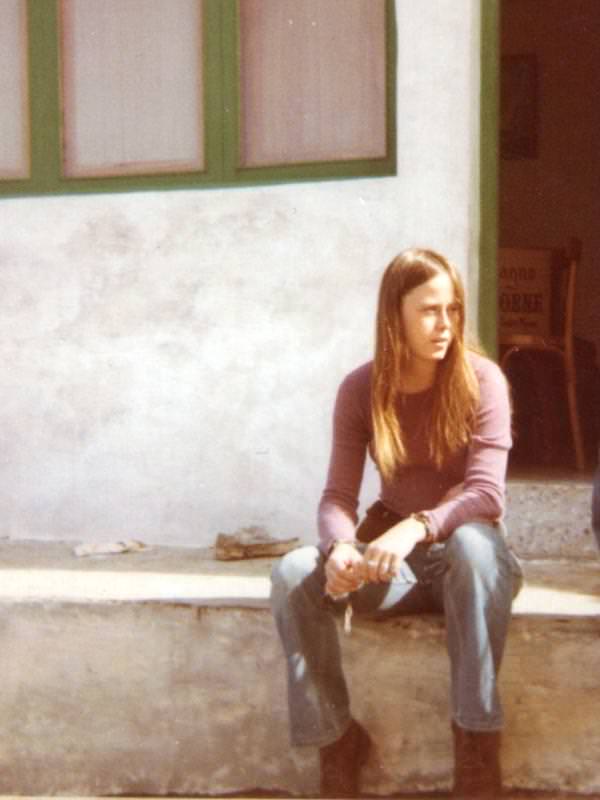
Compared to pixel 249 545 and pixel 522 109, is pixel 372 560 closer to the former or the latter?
pixel 249 545

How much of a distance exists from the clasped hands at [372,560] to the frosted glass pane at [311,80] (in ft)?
6.96

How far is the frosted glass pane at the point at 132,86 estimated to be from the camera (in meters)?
5.35

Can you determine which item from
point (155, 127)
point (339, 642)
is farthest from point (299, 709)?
point (155, 127)

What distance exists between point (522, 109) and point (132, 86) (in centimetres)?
385

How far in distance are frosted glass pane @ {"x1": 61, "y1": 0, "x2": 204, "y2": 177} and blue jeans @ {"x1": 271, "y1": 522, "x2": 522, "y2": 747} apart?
2.35 metres

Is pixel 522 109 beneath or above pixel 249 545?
above

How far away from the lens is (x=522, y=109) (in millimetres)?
8594

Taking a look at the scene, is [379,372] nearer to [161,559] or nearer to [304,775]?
[304,775]

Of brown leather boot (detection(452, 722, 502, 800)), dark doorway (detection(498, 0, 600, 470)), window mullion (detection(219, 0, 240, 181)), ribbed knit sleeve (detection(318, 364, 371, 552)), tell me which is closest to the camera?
brown leather boot (detection(452, 722, 502, 800))

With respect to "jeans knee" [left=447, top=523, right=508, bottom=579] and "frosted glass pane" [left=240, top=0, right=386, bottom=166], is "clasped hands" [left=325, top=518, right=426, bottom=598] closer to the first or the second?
"jeans knee" [left=447, top=523, right=508, bottom=579]

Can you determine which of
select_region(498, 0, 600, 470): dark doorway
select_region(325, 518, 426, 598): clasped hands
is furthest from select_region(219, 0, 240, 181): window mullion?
select_region(498, 0, 600, 470): dark doorway

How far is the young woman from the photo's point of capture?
10.8 feet

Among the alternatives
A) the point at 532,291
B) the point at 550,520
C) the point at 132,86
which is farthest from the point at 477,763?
the point at 532,291

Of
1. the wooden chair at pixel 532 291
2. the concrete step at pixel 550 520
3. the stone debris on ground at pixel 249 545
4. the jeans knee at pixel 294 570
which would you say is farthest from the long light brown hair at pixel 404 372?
the wooden chair at pixel 532 291
